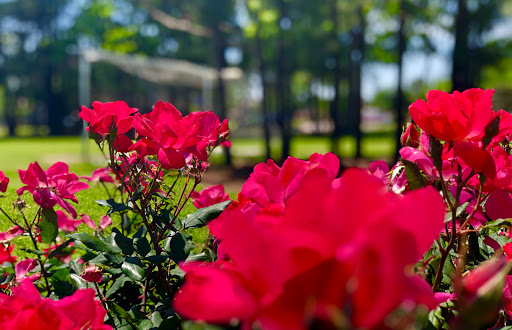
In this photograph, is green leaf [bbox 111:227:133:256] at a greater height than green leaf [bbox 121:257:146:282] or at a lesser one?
greater

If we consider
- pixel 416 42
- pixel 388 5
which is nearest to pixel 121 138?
pixel 388 5

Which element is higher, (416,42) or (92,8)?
(92,8)

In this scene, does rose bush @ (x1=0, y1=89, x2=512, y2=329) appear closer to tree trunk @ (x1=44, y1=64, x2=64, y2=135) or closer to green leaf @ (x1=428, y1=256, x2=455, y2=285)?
green leaf @ (x1=428, y1=256, x2=455, y2=285)

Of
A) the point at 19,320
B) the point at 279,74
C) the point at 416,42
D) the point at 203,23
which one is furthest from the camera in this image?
the point at 416,42

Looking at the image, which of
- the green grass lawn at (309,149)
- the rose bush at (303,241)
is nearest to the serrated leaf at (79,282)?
the rose bush at (303,241)

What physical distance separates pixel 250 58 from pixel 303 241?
26079mm

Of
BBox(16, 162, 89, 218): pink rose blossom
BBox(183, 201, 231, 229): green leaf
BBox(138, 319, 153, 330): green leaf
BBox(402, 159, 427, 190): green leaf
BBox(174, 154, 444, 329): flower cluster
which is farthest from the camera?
BBox(16, 162, 89, 218): pink rose blossom

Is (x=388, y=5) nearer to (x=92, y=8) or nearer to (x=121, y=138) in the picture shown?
(x=121, y=138)

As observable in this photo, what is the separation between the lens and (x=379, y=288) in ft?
1.06

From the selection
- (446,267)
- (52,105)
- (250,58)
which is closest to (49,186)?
(446,267)

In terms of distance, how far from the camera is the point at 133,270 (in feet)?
3.49

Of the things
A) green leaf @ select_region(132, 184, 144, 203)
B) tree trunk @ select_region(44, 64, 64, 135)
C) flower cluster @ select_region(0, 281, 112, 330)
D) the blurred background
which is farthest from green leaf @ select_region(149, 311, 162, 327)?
tree trunk @ select_region(44, 64, 64, 135)

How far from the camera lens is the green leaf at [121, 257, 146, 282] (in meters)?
1.03

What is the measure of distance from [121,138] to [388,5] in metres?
15.9
